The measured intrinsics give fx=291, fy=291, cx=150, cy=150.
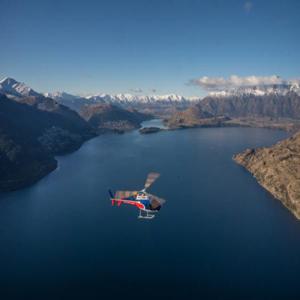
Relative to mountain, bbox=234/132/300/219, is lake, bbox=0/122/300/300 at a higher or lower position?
lower

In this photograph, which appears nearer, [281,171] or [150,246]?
[150,246]

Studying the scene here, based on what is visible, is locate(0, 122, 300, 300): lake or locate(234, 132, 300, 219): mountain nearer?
locate(0, 122, 300, 300): lake

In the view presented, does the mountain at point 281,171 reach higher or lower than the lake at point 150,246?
higher

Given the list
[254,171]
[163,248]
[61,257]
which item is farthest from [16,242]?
[254,171]

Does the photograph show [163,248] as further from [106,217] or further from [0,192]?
[0,192]

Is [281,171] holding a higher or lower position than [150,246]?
higher
